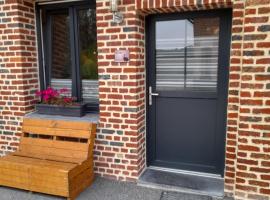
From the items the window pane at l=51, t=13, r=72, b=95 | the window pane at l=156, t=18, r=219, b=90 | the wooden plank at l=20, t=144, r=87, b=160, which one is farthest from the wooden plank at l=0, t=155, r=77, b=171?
the window pane at l=156, t=18, r=219, b=90

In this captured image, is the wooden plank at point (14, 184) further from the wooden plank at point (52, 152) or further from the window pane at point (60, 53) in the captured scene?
the window pane at point (60, 53)

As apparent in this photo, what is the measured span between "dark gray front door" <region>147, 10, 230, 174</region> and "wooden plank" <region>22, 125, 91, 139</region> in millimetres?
896

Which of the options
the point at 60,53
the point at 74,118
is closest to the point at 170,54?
the point at 74,118

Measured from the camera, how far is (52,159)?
3.17m

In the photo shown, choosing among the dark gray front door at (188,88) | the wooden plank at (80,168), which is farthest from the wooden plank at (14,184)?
the dark gray front door at (188,88)

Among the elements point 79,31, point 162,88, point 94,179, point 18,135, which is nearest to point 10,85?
point 18,135

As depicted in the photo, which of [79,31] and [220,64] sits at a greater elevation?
[79,31]

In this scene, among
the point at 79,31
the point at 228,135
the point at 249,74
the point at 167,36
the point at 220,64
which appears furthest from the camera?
the point at 79,31

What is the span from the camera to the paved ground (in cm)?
297

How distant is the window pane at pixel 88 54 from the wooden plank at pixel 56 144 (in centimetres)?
77

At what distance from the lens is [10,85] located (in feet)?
12.1

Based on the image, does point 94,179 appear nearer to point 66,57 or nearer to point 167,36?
point 66,57

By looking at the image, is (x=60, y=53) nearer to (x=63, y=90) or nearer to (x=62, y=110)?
(x=63, y=90)

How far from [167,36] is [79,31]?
124cm
